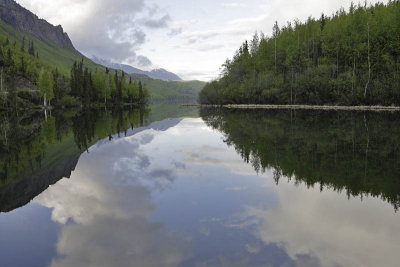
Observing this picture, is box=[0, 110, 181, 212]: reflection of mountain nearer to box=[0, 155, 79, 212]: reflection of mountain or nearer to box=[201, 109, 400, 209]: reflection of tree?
box=[0, 155, 79, 212]: reflection of mountain

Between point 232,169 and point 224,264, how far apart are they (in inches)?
411

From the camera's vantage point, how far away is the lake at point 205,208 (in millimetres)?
7707

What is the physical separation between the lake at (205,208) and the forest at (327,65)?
6734 cm

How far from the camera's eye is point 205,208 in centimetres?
1111

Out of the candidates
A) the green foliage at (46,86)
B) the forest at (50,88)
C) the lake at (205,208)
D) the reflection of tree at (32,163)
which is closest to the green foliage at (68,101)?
the forest at (50,88)

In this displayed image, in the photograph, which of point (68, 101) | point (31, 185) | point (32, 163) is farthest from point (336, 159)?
point (68, 101)

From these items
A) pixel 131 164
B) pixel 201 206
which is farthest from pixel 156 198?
pixel 131 164

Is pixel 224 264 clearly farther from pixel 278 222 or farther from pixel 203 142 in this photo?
pixel 203 142

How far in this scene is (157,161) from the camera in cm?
2036

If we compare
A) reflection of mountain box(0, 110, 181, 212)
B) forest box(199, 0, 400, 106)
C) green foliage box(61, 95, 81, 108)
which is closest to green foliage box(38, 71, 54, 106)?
green foliage box(61, 95, 81, 108)

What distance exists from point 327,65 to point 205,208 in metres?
98.9

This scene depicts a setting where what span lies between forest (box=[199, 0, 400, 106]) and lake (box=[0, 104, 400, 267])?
67.3 meters

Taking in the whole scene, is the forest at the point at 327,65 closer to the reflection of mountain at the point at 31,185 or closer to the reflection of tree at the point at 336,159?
the reflection of tree at the point at 336,159

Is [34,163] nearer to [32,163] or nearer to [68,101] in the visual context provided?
[32,163]
